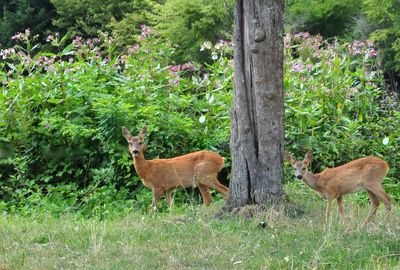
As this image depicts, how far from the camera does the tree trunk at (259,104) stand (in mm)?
8797

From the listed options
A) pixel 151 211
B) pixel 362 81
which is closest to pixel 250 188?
pixel 151 211

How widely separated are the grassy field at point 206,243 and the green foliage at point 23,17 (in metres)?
30.0

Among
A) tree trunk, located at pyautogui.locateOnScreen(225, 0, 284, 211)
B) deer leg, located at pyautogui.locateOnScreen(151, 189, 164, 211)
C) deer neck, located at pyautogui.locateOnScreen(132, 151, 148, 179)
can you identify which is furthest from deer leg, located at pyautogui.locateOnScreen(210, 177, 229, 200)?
tree trunk, located at pyautogui.locateOnScreen(225, 0, 284, 211)

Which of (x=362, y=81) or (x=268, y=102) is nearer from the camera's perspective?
(x=268, y=102)

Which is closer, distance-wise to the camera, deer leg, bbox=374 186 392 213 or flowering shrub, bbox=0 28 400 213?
deer leg, bbox=374 186 392 213

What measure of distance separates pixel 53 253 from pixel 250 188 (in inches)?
96.7

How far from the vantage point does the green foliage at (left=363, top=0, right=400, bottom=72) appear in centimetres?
2988

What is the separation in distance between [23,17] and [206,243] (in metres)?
32.3

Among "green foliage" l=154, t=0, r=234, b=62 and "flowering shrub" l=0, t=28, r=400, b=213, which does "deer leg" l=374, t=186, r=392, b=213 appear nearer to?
"flowering shrub" l=0, t=28, r=400, b=213

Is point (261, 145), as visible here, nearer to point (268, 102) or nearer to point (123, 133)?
point (268, 102)

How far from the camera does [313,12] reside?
35.6 metres

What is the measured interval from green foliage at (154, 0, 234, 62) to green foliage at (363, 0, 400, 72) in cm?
636

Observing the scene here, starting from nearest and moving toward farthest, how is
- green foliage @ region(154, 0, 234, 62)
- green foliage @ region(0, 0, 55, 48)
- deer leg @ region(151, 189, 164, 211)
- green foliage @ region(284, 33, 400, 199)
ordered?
1. deer leg @ region(151, 189, 164, 211)
2. green foliage @ region(284, 33, 400, 199)
3. green foliage @ region(154, 0, 234, 62)
4. green foliage @ region(0, 0, 55, 48)

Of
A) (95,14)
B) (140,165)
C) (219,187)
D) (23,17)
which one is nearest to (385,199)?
(219,187)
